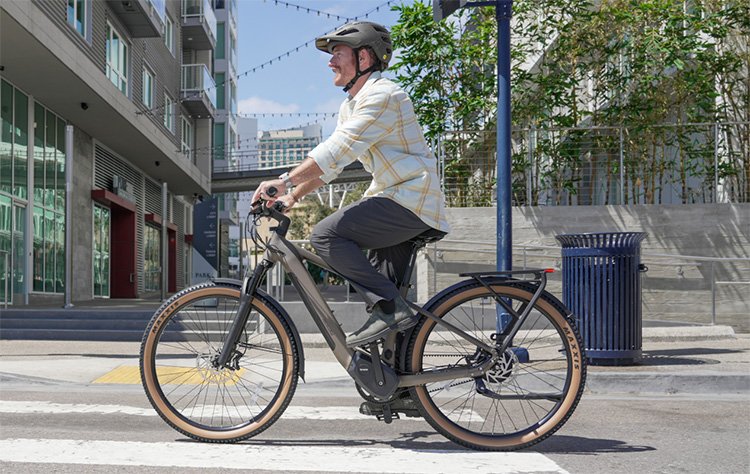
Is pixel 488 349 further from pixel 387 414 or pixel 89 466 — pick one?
pixel 89 466

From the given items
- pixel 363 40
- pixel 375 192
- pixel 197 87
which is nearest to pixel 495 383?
pixel 375 192

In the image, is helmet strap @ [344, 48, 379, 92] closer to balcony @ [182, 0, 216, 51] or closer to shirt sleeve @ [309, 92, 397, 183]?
shirt sleeve @ [309, 92, 397, 183]

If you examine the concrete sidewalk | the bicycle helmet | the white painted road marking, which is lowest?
the concrete sidewalk

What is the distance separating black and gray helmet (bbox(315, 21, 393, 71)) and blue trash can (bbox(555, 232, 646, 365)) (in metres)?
4.37

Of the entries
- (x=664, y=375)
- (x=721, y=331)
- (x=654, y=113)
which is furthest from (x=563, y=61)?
(x=664, y=375)

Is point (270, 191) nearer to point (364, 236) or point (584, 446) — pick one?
point (364, 236)

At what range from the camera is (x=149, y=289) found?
3266 cm

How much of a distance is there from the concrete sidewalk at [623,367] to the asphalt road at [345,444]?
1.07m

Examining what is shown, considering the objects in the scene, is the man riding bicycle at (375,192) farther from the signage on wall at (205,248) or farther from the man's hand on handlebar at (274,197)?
the signage on wall at (205,248)

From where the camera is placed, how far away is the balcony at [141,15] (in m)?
24.0

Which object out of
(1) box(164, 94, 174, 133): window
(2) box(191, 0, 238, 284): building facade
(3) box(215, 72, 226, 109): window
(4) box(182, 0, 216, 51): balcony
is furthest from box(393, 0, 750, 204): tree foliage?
(3) box(215, 72, 226, 109): window

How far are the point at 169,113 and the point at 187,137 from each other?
4217 mm

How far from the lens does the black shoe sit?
12.6 ft

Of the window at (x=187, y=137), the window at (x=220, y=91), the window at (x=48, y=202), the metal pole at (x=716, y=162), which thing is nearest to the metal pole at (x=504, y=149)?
the metal pole at (x=716, y=162)
